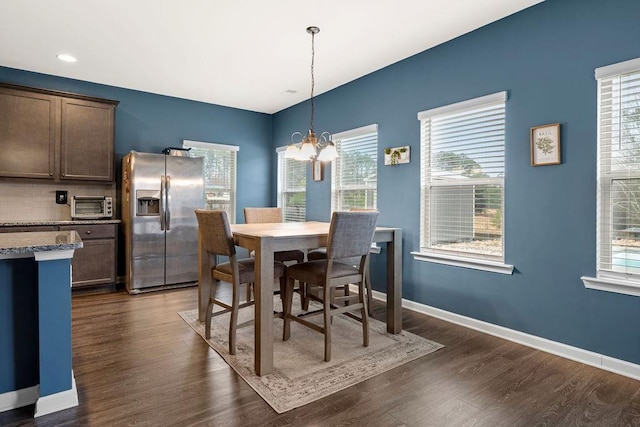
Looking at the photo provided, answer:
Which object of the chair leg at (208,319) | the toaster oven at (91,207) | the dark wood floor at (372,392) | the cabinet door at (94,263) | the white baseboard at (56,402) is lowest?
the dark wood floor at (372,392)

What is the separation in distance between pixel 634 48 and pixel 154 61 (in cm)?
416

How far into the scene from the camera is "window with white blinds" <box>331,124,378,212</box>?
14.3 feet

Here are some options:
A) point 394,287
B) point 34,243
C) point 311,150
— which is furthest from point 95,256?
point 394,287

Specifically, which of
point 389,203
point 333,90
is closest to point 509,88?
point 389,203

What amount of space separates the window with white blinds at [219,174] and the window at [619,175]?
468 centimetres

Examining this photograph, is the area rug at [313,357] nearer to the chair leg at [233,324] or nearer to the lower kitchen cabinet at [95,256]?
the chair leg at [233,324]

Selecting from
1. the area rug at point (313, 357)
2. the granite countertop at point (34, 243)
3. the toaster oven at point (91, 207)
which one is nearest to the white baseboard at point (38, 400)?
the granite countertop at point (34, 243)

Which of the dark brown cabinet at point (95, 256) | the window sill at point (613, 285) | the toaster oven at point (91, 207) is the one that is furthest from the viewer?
the toaster oven at point (91, 207)

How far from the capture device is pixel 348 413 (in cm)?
193

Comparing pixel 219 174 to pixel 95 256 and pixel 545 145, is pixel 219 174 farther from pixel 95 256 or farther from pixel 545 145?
pixel 545 145

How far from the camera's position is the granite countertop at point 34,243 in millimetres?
1780

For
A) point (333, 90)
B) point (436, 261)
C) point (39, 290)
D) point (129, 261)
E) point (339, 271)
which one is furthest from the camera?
point (333, 90)

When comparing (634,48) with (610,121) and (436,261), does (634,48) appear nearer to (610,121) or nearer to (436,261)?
(610,121)

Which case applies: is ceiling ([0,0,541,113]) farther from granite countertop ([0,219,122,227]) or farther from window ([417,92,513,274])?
granite countertop ([0,219,122,227])
